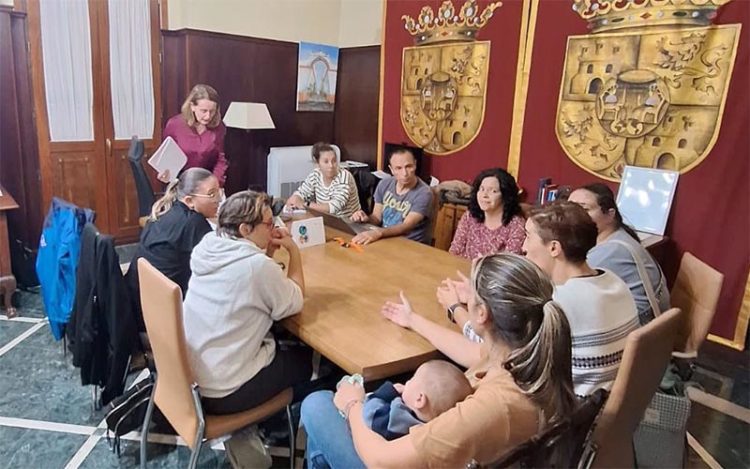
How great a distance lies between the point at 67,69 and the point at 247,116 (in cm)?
141

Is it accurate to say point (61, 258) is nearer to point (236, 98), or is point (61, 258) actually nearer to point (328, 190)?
point (328, 190)

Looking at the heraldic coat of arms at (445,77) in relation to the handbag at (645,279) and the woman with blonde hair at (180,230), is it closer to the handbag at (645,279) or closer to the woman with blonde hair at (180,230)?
the handbag at (645,279)

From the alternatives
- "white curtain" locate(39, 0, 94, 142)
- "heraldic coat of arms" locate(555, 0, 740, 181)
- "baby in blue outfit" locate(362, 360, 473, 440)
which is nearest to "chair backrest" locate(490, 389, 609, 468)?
"baby in blue outfit" locate(362, 360, 473, 440)

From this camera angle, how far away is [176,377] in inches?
61.8

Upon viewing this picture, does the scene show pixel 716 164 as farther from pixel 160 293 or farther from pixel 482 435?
pixel 160 293

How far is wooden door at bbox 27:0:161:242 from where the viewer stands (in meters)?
3.97

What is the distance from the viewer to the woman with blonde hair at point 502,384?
103cm

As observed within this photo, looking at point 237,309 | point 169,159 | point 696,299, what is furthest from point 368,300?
point 169,159

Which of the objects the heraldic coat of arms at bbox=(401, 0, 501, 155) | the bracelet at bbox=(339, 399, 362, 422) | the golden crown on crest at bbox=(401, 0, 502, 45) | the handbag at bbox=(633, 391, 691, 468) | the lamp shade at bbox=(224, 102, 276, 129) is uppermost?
the golden crown on crest at bbox=(401, 0, 502, 45)

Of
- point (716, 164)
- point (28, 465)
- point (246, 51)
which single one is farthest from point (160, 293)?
point (246, 51)

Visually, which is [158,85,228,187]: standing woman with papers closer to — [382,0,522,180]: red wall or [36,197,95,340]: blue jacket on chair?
[36,197,95,340]: blue jacket on chair

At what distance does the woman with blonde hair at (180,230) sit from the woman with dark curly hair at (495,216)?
1.24 metres

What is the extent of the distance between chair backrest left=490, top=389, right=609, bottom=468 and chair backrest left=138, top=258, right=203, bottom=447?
95 cm

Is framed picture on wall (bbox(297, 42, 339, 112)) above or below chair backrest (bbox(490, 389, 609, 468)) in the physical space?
above
